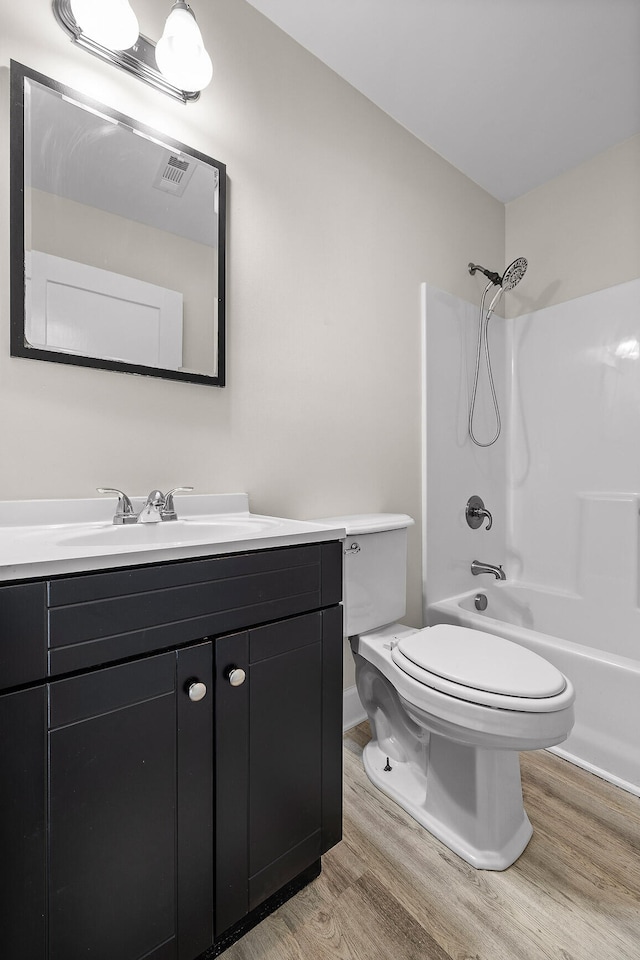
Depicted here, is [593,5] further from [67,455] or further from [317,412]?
[67,455]

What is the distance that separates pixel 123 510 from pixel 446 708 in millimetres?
941

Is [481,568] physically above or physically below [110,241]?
below

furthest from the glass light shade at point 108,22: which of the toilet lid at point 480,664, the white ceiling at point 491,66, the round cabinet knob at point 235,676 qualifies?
the toilet lid at point 480,664

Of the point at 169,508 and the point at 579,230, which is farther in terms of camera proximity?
the point at 579,230

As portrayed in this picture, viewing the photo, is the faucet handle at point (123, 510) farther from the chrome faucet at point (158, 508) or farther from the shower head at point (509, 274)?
the shower head at point (509, 274)

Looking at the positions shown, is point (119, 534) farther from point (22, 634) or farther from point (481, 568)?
Result: point (481, 568)

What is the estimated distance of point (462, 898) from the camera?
109 cm

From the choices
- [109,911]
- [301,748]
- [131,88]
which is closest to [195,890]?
[109,911]

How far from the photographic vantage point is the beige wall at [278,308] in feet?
3.73

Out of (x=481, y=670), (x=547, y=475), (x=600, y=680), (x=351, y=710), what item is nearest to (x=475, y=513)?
(x=547, y=475)

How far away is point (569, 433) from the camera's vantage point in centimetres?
226

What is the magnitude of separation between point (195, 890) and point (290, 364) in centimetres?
139

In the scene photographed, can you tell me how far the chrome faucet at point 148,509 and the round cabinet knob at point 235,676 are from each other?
450 mm

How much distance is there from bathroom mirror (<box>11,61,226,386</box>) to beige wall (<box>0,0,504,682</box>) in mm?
41
